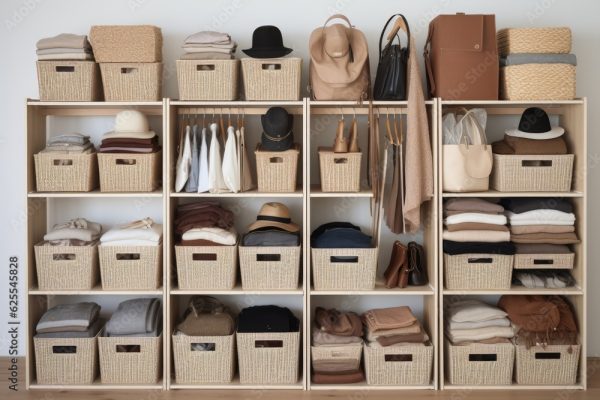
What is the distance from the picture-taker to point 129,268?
3748 mm

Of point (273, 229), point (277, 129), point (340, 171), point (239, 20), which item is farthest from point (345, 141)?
point (239, 20)

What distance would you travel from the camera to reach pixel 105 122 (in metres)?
4.11

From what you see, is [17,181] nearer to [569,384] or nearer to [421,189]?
[421,189]

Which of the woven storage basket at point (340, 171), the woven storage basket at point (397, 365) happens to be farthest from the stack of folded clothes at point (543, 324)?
the woven storage basket at point (340, 171)

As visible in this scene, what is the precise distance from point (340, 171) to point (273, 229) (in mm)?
474

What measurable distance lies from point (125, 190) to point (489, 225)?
1930 millimetres

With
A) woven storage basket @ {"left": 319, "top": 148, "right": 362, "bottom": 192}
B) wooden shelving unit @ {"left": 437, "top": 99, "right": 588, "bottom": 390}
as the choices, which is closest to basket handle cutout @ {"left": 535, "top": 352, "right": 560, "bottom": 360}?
wooden shelving unit @ {"left": 437, "top": 99, "right": 588, "bottom": 390}

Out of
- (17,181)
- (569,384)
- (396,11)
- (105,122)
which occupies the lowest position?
(569,384)

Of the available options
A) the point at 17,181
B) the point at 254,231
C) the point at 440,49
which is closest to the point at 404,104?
the point at 440,49

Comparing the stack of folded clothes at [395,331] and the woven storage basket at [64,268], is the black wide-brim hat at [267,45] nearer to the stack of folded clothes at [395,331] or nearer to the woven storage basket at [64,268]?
the woven storage basket at [64,268]

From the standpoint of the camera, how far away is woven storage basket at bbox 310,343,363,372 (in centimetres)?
374

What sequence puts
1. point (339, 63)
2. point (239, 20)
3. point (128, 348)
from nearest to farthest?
point (339, 63)
point (128, 348)
point (239, 20)

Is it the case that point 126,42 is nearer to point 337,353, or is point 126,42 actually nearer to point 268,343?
point 268,343

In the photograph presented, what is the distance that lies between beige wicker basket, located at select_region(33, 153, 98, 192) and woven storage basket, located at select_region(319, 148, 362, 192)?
4.06ft
